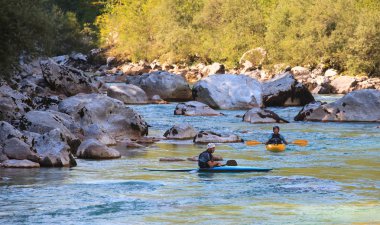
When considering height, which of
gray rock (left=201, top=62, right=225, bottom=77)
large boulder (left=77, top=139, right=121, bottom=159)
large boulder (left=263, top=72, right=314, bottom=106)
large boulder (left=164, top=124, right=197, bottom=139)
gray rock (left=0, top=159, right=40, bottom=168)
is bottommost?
gray rock (left=0, top=159, right=40, bottom=168)

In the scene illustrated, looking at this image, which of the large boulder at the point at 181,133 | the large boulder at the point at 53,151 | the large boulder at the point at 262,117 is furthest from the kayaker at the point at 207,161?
the large boulder at the point at 262,117

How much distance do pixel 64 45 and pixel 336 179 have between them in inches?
2962

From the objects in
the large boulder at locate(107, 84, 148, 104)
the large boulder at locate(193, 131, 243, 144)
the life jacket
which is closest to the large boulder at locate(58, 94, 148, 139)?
the large boulder at locate(193, 131, 243, 144)

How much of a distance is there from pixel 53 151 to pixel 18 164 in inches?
43.2

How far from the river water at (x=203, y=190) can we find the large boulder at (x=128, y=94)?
674 inches

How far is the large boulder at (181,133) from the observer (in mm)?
27781

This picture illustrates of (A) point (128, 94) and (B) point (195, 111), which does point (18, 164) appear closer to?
(B) point (195, 111)

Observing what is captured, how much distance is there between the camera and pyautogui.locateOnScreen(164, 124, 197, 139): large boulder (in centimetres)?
2778

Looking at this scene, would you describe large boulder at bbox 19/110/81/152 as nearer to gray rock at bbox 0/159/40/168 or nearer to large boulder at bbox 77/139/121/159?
large boulder at bbox 77/139/121/159

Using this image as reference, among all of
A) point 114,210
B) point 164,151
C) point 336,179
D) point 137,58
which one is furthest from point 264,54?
point 114,210

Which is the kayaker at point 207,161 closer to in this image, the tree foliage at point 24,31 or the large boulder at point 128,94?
the tree foliage at point 24,31

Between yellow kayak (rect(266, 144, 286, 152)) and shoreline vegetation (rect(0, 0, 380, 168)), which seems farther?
yellow kayak (rect(266, 144, 286, 152))

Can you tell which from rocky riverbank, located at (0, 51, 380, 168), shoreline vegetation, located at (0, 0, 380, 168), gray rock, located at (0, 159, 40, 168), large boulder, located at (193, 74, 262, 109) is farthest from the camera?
large boulder, located at (193, 74, 262, 109)

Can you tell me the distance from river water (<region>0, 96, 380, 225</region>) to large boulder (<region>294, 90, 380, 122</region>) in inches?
316
